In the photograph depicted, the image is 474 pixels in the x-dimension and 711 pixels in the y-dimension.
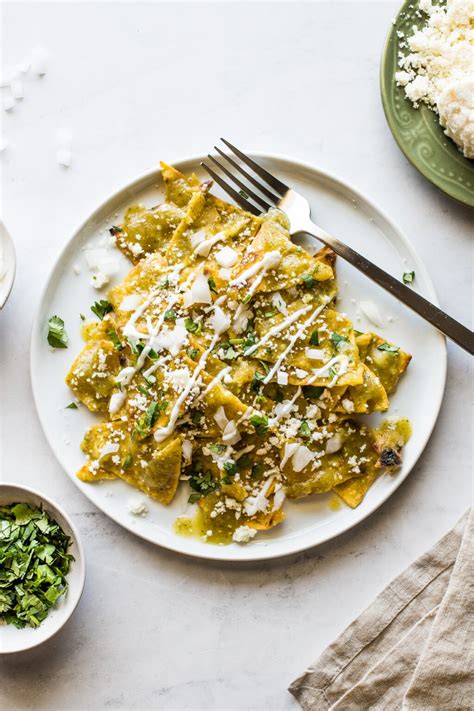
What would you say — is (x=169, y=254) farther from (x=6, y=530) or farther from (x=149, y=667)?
(x=149, y=667)

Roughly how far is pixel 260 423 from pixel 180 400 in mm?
364

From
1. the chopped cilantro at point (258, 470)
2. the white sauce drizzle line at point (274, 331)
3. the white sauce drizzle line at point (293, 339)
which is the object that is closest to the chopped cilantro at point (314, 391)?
the white sauce drizzle line at point (293, 339)

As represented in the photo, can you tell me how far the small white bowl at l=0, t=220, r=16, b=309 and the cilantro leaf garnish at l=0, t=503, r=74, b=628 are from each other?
3.37 ft

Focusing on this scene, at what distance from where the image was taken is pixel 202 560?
12.0ft

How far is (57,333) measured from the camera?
363cm

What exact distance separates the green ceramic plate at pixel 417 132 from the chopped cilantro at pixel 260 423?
1.35 metres

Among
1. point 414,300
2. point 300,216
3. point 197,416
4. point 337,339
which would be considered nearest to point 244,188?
point 300,216

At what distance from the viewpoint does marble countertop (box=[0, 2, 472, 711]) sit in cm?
365

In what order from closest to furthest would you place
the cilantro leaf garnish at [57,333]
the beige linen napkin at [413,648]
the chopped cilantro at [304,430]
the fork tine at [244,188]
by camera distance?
1. the beige linen napkin at [413,648]
2. the chopped cilantro at [304,430]
3. the fork tine at [244,188]
4. the cilantro leaf garnish at [57,333]

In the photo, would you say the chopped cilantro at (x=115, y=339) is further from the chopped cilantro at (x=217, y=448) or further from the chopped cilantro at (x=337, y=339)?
the chopped cilantro at (x=337, y=339)

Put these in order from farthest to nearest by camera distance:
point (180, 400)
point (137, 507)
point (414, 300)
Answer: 1. point (137, 507)
2. point (414, 300)
3. point (180, 400)

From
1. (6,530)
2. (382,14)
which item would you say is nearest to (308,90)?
(382,14)

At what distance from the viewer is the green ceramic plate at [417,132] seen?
3.55 meters

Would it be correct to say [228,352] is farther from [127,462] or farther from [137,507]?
[137,507]
